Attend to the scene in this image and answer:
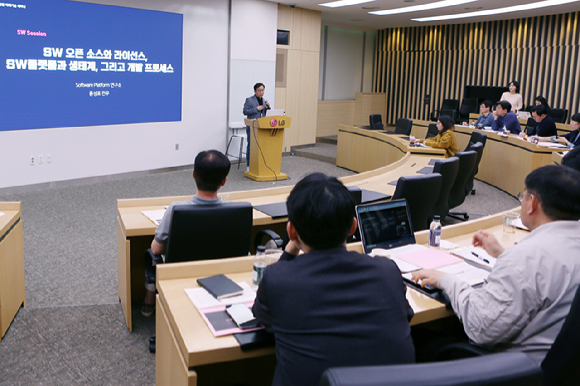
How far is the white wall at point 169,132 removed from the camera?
7.39 metres

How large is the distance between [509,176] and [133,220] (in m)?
6.70

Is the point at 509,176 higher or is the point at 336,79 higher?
the point at 336,79

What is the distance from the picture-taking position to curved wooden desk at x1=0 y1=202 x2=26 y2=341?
10.4 ft

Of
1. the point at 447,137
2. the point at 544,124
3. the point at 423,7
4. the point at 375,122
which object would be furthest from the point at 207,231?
the point at 423,7

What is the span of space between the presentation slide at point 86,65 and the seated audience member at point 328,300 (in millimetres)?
6779

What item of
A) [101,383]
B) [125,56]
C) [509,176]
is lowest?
[101,383]

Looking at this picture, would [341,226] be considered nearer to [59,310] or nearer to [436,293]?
[436,293]

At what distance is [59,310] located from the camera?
362cm

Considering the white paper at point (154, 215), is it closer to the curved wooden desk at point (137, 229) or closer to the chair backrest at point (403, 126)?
the curved wooden desk at point (137, 229)

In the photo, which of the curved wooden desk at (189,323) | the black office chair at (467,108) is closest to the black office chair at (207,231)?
the curved wooden desk at (189,323)

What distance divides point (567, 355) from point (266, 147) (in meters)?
7.17

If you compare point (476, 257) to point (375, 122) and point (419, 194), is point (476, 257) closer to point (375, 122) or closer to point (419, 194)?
point (419, 194)

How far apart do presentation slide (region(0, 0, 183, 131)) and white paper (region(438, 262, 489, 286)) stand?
6626 millimetres

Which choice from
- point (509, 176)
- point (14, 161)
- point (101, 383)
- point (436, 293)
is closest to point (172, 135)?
point (14, 161)
